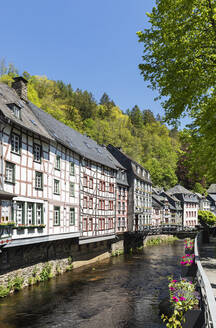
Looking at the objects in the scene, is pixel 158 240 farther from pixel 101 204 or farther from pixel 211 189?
pixel 211 189

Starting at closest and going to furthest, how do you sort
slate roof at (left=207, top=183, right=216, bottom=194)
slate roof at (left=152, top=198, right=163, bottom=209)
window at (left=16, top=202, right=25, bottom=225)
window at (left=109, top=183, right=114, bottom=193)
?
window at (left=16, top=202, right=25, bottom=225) < window at (left=109, top=183, right=114, bottom=193) < slate roof at (left=152, top=198, right=163, bottom=209) < slate roof at (left=207, top=183, right=216, bottom=194)

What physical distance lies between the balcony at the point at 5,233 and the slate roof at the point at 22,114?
564 centimetres

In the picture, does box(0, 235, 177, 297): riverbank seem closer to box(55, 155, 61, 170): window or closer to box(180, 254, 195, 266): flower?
box(55, 155, 61, 170): window

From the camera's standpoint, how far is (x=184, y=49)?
10.4 m

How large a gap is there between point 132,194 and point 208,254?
2486cm

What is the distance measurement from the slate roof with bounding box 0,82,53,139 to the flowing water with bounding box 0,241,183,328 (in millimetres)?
9769

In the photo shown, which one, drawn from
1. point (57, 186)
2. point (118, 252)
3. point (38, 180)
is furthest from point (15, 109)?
point (118, 252)

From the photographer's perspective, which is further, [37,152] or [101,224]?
[101,224]

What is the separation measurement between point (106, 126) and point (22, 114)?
57785 mm

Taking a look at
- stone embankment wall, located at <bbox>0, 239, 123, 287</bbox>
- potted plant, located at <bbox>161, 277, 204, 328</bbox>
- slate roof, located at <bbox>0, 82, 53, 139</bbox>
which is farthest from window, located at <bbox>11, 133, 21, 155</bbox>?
potted plant, located at <bbox>161, 277, 204, 328</bbox>

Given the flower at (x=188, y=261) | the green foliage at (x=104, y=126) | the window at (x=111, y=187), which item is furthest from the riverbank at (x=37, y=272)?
the green foliage at (x=104, y=126)

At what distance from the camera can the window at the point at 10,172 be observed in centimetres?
1680

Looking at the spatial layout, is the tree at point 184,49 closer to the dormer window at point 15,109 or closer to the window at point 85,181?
the dormer window at point 15,109

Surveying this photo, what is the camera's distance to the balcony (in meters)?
14.9
